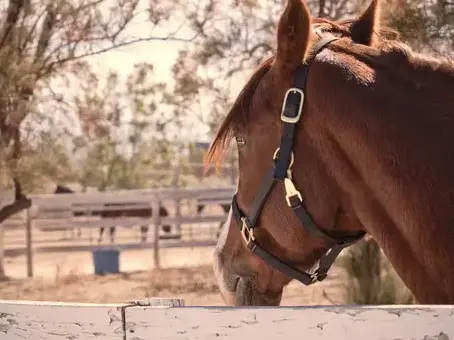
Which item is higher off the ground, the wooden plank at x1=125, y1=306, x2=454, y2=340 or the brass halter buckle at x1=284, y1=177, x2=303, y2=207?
the brass halter buckle at x1=284, y1=177, x2=303, y2=207

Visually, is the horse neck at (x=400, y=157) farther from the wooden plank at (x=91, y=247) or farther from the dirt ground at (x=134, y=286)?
the wooden plank at (x=91, y=247)

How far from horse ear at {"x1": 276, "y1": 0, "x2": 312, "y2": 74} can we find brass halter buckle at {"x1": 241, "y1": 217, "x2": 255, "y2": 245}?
53 cm

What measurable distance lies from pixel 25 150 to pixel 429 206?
5060 mm

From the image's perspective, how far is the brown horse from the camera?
1840 millimetres

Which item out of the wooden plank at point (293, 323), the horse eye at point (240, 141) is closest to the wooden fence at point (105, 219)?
the horse eye at point (240, 141)

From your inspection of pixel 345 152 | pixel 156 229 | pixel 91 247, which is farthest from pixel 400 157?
pixel 91 247

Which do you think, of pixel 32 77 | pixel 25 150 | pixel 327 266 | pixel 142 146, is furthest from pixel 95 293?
pixel 142 146

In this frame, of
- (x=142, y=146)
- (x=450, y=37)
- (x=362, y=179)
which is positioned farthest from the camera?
(x=142, y=146)

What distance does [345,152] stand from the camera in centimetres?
197

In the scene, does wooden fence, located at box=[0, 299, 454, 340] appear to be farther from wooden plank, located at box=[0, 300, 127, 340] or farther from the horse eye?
the horse eye

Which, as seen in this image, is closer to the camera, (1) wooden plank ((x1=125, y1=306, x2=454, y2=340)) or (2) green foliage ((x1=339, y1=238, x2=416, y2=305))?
(1) wooden plank ((x1=125, y1=306, x2=454, y2=340))

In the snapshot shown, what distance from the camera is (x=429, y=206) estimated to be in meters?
1.81

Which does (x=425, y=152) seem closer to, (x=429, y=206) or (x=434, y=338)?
(x=429, y=206)

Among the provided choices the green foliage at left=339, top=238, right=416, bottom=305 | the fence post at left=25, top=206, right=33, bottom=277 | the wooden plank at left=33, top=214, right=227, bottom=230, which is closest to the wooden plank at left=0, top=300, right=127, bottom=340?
the green foliage at left=339, top=238, right=416, bottom=305
